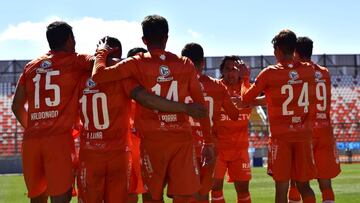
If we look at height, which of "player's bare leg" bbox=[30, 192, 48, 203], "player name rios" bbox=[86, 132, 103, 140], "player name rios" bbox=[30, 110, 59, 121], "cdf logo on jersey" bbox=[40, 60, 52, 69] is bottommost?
"player's bare leg" bbox=[30, 192, 48, 203]

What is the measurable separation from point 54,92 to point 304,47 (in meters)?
3.70

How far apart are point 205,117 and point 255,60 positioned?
121ft

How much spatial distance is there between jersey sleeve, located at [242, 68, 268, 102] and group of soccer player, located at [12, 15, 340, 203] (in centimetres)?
1

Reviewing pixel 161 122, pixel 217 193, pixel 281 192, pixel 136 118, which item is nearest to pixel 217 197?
pixel 217 193

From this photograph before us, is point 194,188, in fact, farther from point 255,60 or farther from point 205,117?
point 255,60

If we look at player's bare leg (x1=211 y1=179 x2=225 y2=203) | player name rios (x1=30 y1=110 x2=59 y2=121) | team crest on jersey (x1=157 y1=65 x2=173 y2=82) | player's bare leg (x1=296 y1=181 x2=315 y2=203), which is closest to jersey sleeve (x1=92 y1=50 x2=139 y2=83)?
team crest on jersey (x1=157 y1=65 x2=173 y2=82)

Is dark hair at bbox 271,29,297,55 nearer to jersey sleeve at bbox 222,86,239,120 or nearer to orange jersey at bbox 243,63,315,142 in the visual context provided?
orange jersey at bbox 243,63,315,142

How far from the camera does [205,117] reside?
529cm

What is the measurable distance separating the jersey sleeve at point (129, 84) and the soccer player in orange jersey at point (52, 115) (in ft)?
1.69

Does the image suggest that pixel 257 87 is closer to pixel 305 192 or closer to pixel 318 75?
pixel 318 75

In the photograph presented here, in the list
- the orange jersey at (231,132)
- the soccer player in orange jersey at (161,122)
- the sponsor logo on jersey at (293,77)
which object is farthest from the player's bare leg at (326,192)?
the soccer player in orange jersey at (161,122)

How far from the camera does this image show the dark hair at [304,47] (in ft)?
24.9

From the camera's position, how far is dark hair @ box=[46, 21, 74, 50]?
5672mm

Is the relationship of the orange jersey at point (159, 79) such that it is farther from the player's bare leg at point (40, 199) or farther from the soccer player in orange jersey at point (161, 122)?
the player's bare leg at point (40, 199)
